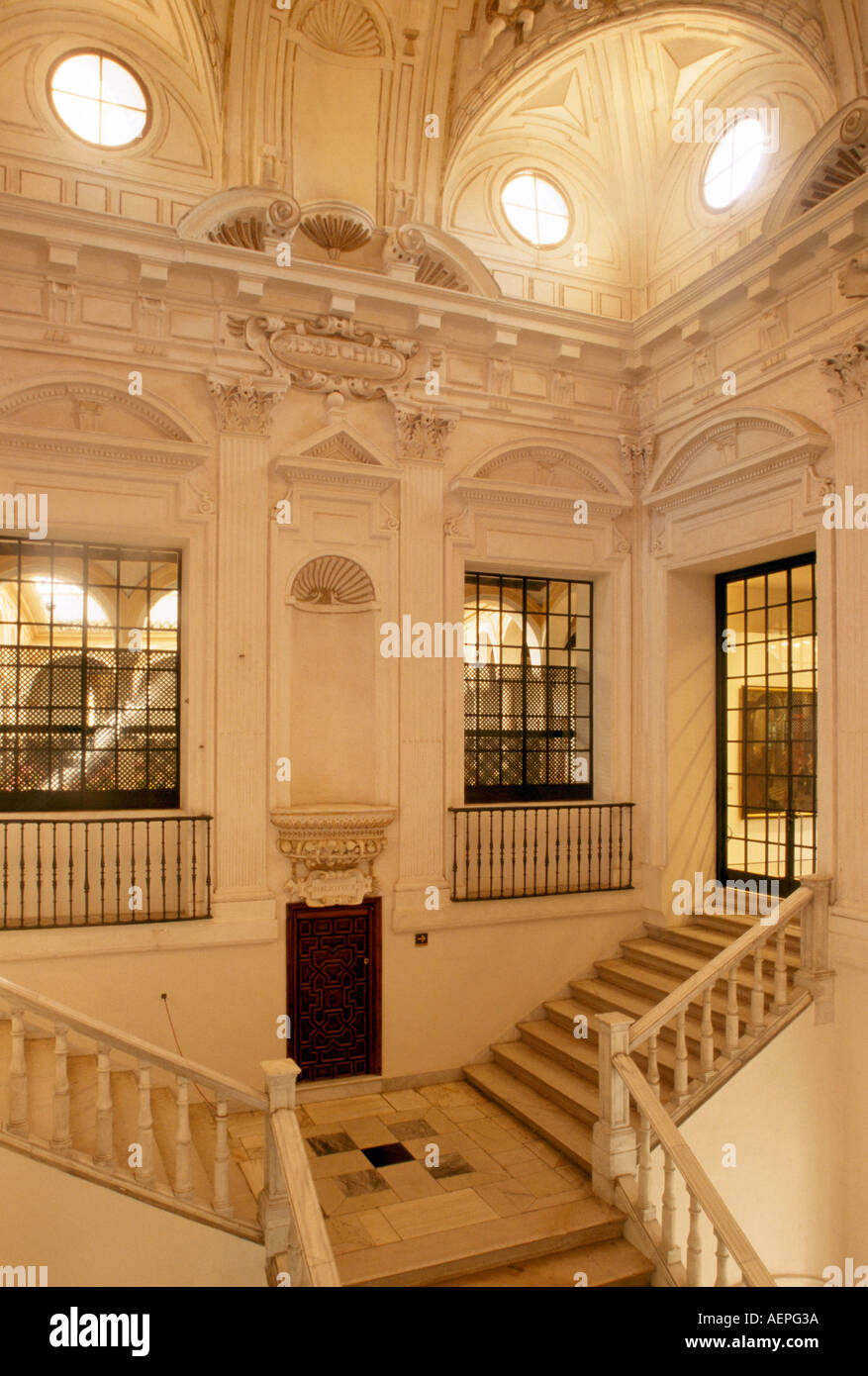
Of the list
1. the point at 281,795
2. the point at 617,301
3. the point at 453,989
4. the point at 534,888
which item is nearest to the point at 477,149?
the point at 617,301

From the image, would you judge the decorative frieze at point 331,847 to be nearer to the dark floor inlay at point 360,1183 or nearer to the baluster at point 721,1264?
the dark floor inlay at point 360,1183

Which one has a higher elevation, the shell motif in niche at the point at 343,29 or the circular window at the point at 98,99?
the shell motif in niche at the point at 343,29

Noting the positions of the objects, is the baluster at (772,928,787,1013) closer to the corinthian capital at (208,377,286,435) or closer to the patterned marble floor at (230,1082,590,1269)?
the patterned marble floor at (230,1082,590,1269)

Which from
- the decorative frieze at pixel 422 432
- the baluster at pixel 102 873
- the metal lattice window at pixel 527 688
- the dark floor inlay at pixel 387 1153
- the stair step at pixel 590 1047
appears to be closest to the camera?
the dark floor inlay at pixel 387 1153

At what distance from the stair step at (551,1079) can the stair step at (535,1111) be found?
52 millimetres

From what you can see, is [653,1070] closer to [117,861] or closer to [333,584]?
[117,861]

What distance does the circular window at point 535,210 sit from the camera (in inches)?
339

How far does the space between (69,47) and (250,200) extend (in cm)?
178

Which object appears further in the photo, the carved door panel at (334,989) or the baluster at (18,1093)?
the carved door panel at (334,989)

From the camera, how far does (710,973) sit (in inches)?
241

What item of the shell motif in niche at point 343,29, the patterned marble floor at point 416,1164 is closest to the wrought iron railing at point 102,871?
the patterned marble floor at point 416,1164

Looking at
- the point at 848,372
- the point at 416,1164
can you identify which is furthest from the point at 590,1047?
the point at 848,372

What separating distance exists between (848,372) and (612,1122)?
17.3ft

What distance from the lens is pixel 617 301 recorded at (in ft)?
29.5
